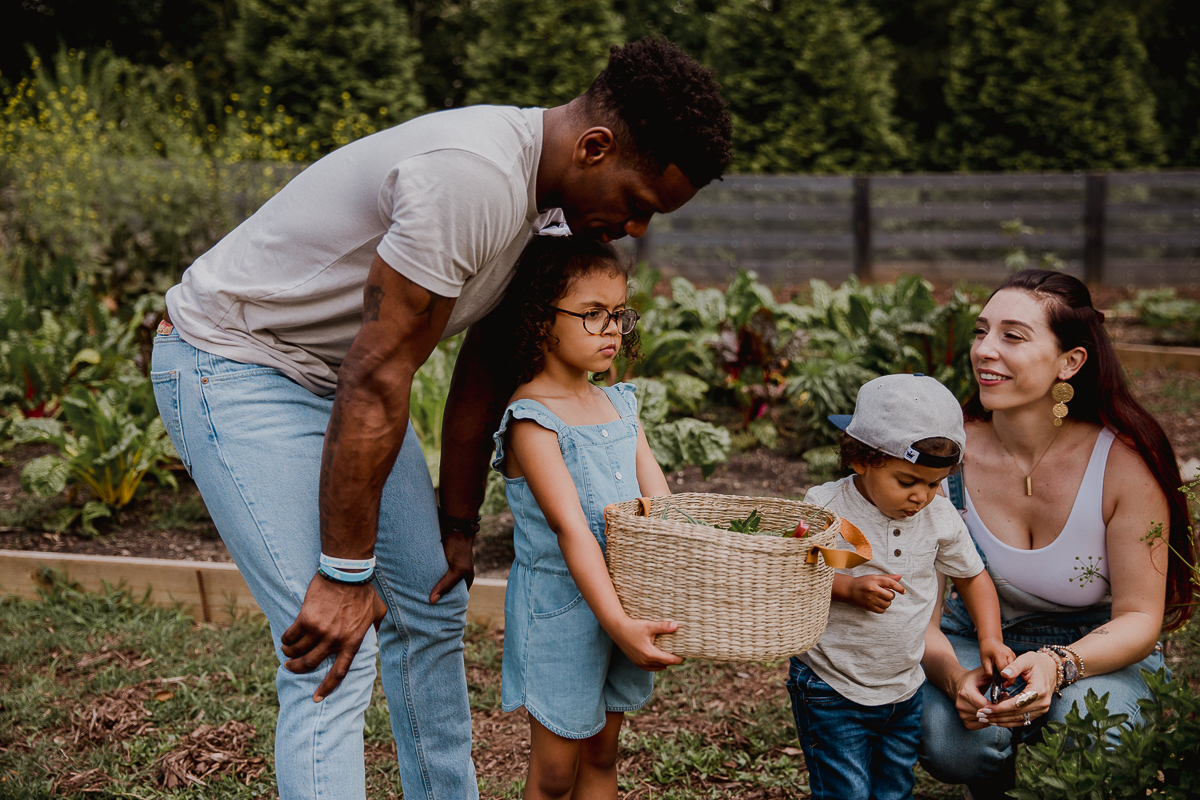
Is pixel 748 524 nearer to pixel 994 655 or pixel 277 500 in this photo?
pixel 994 655

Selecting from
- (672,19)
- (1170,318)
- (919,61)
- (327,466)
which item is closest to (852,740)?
(327,466)

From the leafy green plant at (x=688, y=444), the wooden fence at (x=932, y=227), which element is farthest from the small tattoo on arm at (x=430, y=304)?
the wooden fence at (x=932, y=227)

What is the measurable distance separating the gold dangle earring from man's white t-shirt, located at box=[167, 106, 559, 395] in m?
1.30

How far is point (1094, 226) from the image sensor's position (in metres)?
9.75

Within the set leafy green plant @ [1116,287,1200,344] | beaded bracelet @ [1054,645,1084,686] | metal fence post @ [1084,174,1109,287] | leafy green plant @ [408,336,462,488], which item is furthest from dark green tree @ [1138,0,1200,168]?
beaded bracelet @ [1054,645,1084,686]

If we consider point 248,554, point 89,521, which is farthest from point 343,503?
point 89,521

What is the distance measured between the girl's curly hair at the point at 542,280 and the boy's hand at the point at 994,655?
1135 millimetres

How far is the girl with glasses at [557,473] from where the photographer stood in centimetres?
189

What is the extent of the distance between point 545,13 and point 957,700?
34.0ft

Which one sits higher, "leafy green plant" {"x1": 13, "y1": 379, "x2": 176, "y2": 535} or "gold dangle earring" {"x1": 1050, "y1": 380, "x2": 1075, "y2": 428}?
"gold dangle earring" {"x1": 1050, "y1": 380, "x2": 1075, "y2": 428}

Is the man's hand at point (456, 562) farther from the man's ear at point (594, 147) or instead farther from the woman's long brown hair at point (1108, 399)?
the woman's long brown hair at point (1108, 399)

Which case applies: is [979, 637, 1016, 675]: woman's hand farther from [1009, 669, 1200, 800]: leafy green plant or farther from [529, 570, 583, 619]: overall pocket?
[529, 570, 583, 619]: overall pocket

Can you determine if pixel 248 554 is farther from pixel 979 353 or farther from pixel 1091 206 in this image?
pixel 1091 206

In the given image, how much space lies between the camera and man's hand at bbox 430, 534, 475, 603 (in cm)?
197
